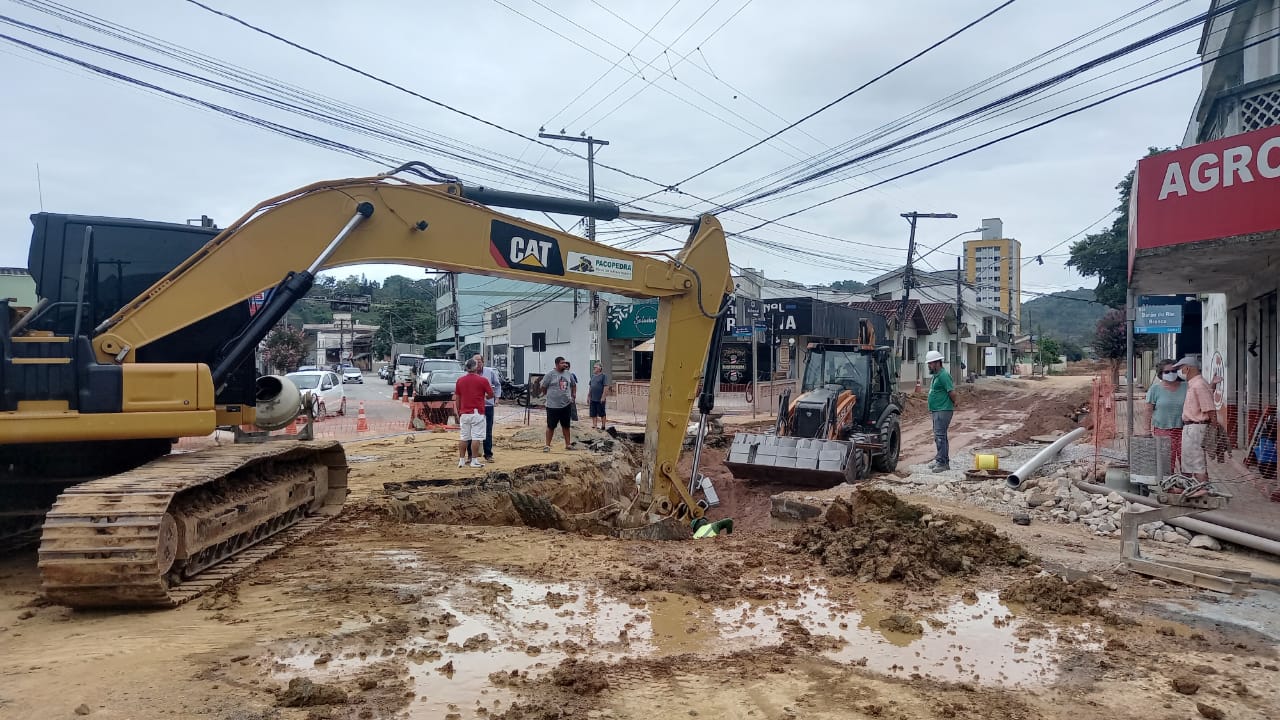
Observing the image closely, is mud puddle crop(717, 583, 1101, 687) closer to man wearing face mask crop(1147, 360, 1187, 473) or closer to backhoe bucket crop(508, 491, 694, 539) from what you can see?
backhoe bucket crop(508, 491, 694, 539)

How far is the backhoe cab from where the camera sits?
11.0 meters

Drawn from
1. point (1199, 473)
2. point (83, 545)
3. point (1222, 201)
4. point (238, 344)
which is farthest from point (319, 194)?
point (1199, 473)

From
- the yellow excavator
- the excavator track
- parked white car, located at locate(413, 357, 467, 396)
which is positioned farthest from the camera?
parked white car, located at locate(413, 357, 467, 396)

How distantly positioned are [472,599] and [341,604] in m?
0.79

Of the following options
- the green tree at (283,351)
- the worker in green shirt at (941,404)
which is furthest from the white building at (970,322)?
the worker in green shirt at (941,404)

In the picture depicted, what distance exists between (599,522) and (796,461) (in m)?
3.46

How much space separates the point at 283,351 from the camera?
40.4 m

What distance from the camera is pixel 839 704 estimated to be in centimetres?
366

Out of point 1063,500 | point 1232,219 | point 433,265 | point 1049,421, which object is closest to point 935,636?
point 433,265

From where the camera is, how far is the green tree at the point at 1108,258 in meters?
31.4

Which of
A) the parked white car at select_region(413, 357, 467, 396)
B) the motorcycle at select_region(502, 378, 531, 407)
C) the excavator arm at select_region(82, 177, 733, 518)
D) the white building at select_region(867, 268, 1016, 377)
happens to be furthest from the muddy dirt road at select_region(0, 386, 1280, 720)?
the white building at select_region(867, 268, 1016, 377)

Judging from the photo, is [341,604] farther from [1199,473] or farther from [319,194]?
[1199,473]

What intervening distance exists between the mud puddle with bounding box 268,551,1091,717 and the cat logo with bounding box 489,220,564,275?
2.75 metres

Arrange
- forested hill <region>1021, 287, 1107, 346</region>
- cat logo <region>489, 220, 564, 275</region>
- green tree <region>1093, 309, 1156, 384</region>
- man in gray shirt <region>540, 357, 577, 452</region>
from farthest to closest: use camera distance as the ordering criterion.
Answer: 1. forested hill <region>1021, 287, 1107, 346</region>
2. green tree <region>1093, 309, 1156, 384</region>
3. man in gray shirt <region>540, 357, 577, 452</region>
4. cat logo <region>489, 220, 564, 275</region>
